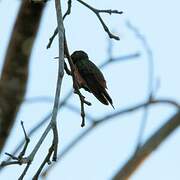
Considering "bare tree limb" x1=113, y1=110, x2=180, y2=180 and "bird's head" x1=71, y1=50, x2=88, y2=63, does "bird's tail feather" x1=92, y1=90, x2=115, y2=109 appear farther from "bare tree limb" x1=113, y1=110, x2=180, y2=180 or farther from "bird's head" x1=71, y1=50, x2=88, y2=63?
"bare tree limb" x1=113, y1=110, x2=180, y2=180

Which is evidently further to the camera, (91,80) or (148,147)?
(148,147)

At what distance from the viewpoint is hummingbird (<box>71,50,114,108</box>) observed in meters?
3.08

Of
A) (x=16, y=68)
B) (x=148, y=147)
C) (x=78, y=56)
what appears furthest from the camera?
(x=16, y=68)

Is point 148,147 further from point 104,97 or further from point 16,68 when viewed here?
point 104,97

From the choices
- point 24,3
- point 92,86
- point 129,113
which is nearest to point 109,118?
point 129,113

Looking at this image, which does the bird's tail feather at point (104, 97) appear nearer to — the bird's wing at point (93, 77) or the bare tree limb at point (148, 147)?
the bird's wing at point (93, 77)

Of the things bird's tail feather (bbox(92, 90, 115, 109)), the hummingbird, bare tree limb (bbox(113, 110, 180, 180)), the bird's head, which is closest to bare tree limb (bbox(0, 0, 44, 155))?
bare tree limb (bbox(113, 110, 180, 180))

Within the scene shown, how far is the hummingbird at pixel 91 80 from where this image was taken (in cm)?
308

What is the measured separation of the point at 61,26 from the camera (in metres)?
3.10

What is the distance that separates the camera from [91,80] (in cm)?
312

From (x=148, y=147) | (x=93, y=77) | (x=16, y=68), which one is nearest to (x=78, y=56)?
(x=93, y=77)

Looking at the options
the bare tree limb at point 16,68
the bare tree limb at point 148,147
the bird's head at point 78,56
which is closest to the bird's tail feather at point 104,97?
the bird's head at point 78,56

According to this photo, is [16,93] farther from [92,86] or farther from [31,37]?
[92,86]

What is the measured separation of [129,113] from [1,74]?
1076 mm
